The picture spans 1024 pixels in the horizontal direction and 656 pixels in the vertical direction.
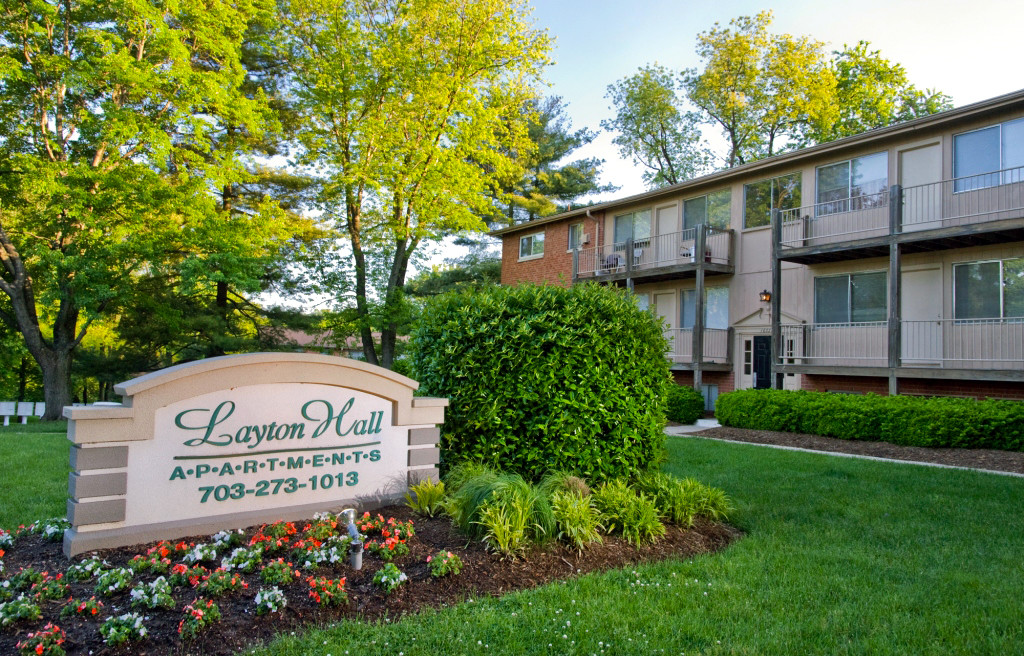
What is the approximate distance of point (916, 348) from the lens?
13.8 meters

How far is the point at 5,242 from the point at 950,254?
23936 mm

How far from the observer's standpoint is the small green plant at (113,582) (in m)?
3.37

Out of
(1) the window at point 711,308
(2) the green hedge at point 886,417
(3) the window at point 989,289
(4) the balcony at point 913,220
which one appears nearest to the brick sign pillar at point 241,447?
(2) the green hedge at point 886,417

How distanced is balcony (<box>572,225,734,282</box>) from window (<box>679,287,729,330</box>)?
2.52 feet

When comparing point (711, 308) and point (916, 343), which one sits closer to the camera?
point (916, 343)

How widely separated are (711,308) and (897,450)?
8.71 m

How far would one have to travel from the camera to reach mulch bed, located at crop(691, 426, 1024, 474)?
918 cm

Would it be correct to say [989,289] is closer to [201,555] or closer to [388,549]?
[388,549]

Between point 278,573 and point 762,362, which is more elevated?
point 762,362

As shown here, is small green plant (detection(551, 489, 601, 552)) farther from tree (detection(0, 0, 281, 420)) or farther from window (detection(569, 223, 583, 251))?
window (detection(569, 223, 583, 251))

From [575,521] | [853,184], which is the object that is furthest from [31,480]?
[853,184]

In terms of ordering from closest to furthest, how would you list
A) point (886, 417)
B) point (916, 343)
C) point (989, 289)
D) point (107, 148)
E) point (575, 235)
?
1. point (886, 417)
2. point (989, 289)
3. point (916, 343)
4. point (107, 148)
5. point (575, 235)

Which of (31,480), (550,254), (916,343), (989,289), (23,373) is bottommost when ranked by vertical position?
(23,373)

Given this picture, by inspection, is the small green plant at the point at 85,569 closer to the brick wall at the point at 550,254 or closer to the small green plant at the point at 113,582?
the small green plant at the point at 113,582
